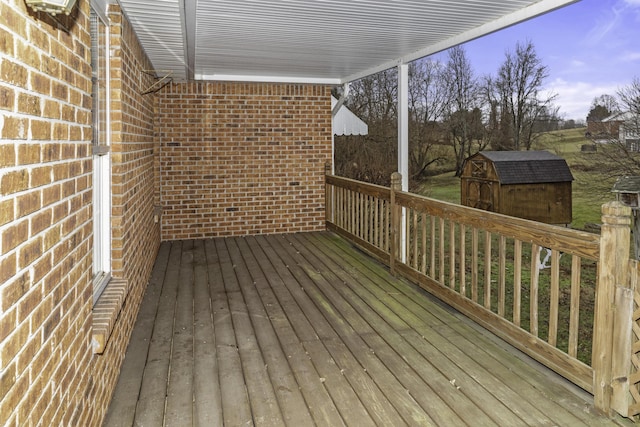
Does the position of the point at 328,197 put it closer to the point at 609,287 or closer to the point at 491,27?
the point at 491,27

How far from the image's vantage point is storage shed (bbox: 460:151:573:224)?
1172cm

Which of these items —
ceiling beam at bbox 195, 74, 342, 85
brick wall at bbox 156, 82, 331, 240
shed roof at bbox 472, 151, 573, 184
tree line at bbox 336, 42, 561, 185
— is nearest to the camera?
ceiling beam at bbox 195, 74, 342, 85

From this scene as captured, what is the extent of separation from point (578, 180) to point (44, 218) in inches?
466

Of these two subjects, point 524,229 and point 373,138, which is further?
point 373,138

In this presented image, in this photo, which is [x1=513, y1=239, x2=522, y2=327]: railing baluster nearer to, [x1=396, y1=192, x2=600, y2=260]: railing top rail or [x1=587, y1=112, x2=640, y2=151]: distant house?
[x1=396, y1=192, x2=600, y2=260]: railing top rail

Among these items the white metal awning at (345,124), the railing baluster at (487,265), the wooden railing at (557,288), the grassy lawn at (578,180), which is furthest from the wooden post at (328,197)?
the railing baluster at (487,265)

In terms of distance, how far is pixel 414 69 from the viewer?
43.2 feet

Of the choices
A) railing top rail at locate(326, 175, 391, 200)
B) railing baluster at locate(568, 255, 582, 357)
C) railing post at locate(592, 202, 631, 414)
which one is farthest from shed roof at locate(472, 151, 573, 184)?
railing post at locate(592, 202, 631, 414)

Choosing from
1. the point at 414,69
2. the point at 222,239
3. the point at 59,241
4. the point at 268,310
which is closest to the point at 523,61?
the point at 414,69

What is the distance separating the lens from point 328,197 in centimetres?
811

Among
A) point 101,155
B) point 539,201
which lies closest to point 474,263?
point 101,155

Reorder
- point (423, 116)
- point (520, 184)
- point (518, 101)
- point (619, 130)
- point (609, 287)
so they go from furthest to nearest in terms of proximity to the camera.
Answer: point (518, 101) < point (423, 116) < point (520, 184) < point (619, 130) < point (609, 287)

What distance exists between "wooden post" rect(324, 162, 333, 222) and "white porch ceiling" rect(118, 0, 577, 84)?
6.42ft

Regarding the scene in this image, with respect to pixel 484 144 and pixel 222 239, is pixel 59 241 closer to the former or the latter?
pixel 222 239
